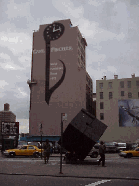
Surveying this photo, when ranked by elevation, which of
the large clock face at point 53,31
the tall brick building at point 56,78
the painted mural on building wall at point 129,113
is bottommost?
the painted mural on building wall at point 129,113

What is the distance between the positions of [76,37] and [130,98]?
23632 mm

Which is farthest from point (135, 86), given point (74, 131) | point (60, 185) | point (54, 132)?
point (60, 185)

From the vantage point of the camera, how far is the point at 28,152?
25.4 metres

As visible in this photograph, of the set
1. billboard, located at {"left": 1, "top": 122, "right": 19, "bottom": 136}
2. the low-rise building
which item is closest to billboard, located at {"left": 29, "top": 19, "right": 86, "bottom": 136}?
the low-rise building

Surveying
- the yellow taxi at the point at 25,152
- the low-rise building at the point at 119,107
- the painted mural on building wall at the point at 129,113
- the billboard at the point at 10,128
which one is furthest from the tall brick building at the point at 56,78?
the yellow taxi at the point at 25,152

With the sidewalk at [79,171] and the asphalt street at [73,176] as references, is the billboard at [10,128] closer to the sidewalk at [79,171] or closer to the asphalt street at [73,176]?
the sidewalk at [79,171]

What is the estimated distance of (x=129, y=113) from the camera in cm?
6469

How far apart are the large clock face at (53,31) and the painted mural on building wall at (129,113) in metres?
27.8

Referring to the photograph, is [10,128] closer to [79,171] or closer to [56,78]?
[56,78]

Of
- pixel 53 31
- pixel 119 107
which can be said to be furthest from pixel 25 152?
pixel 53 31

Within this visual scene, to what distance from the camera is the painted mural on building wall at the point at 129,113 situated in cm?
6425

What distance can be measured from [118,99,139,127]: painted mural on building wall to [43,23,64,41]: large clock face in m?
27.8

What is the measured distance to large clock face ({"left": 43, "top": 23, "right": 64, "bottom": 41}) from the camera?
7000cm

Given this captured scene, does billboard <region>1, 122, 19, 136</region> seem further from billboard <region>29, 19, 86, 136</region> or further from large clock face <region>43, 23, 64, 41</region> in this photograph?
large clock face <region>43, 23, 64, 41</region>
